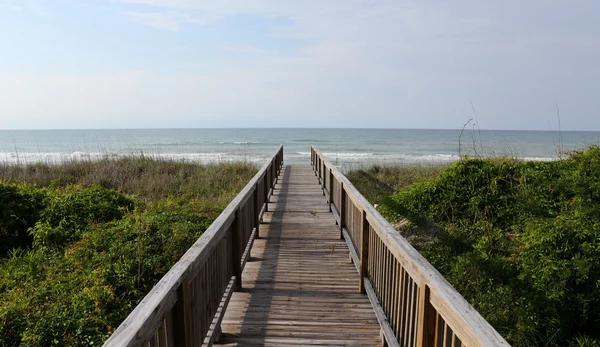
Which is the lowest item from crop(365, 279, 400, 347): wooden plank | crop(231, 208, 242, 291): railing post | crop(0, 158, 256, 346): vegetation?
crop(0, 158, 256, 346): vegetation

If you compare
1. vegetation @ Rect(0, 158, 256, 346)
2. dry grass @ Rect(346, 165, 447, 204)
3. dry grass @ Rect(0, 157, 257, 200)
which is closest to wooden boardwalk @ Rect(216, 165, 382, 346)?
vegetation @ Rect(0, 158, 256, 346)

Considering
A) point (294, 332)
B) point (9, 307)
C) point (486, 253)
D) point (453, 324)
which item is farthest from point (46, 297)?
point (486, 253)

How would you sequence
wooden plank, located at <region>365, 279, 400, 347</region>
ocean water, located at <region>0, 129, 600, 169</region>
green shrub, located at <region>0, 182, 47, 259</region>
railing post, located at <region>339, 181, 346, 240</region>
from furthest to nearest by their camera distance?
ocean water, located at <region>0, 129, 600, 169</region>, green shrub, located at <region>0, 182, 47, 259</region>, railing post, located at <region>339, 181, 346, 240</region>, wooden plank, located at <region>365, 279, 400, 347</region>

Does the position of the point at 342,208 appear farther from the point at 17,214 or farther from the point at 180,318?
the point at 17,214

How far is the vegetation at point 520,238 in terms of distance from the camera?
4.51 metres

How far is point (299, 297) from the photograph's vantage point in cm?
433

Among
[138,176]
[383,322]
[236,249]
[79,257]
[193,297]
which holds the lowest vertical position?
[79,257]

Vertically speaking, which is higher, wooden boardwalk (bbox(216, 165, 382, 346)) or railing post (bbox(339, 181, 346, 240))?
railing post (bbox(339, 181, 346, 240))

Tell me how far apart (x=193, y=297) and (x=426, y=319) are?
4.81 ft

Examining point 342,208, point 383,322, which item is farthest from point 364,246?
point 342,208

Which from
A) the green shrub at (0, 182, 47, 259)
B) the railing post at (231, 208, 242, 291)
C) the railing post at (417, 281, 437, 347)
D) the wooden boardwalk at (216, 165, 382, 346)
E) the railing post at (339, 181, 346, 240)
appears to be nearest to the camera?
Answer: the railing post at (417, 281, 437, 347)

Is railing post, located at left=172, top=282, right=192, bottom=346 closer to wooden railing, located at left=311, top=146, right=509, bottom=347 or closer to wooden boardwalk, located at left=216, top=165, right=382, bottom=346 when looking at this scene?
wooden boardwalk, located at left=216, top=165, right=382, bottom=346

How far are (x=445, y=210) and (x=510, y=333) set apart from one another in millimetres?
3695

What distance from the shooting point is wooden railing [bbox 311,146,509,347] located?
1706mm
